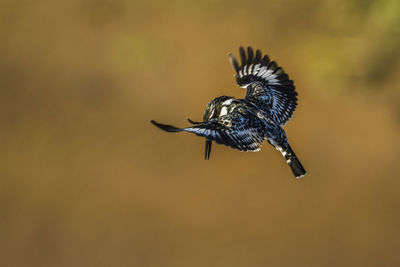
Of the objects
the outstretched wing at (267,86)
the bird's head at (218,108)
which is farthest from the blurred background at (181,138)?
the bird's head at (218,108)

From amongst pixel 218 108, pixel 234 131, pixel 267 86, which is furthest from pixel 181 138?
pixel 234 131

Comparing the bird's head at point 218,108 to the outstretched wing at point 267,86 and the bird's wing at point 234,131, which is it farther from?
the outstretched wing at point 267,86

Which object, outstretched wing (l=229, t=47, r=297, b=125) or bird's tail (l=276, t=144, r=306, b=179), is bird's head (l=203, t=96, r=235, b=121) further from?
bird's tail (l=276, t=144, r=306, b=179)

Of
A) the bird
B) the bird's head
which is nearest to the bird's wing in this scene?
the bird

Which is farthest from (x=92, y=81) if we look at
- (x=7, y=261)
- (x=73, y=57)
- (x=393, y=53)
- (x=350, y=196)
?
(x=393, y=53)

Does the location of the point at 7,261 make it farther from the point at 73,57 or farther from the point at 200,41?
the point at 200,41

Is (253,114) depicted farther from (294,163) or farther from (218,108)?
(294,163)
